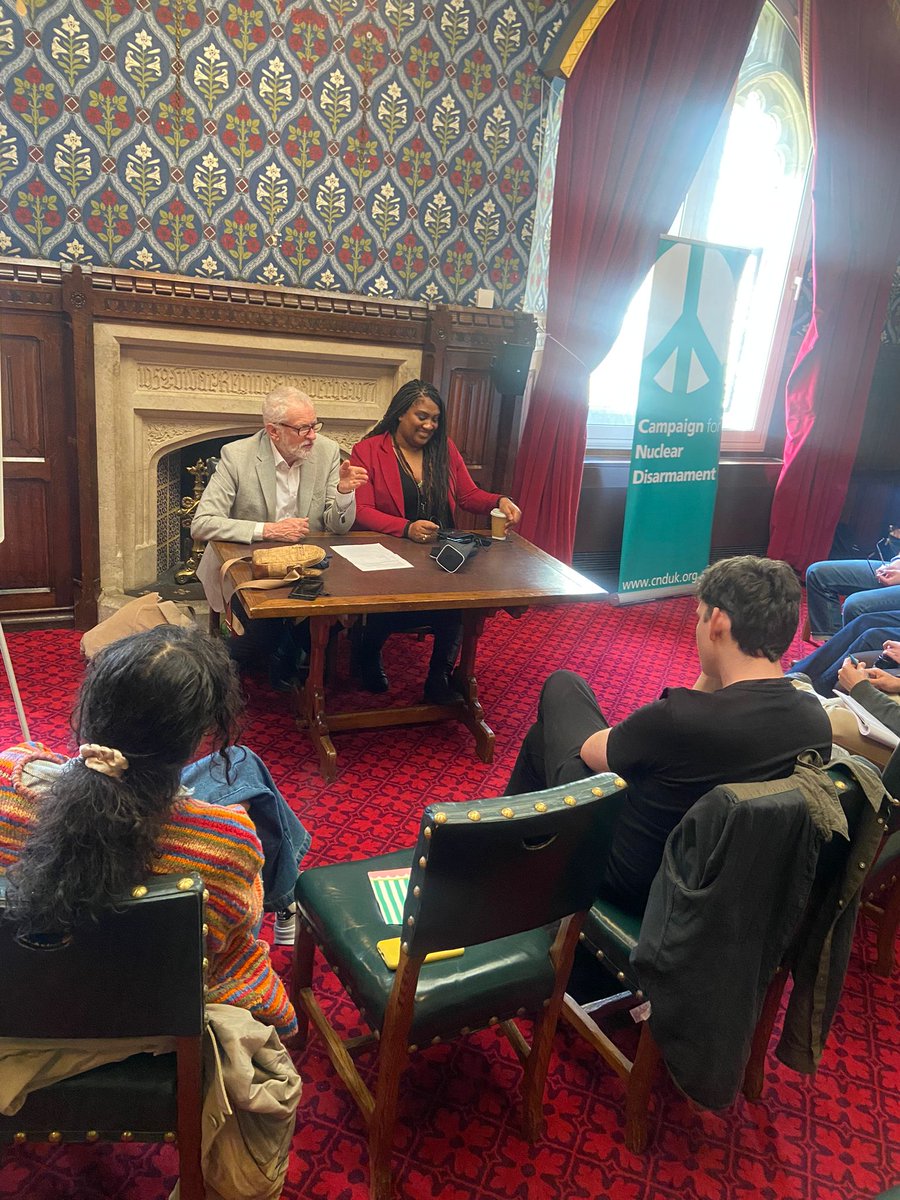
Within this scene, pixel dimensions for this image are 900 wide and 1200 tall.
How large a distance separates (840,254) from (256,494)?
164 inches

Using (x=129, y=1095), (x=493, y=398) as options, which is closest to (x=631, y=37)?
(x=493, y=398)

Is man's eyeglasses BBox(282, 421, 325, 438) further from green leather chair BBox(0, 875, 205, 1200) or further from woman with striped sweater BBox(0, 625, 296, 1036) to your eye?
green leather chair BBox(0, 875, 205, 1200)

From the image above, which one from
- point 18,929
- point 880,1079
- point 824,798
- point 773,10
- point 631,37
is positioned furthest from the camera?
point 773,10

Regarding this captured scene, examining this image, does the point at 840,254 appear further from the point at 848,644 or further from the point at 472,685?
the point at 472,685

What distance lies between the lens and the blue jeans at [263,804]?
5.39ft

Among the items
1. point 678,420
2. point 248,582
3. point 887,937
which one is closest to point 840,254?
point 678,420

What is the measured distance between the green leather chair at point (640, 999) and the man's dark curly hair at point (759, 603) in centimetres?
27

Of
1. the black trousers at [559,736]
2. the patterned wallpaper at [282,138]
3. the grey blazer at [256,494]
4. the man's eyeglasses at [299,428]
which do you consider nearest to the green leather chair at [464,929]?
the black trousers at [559,736]

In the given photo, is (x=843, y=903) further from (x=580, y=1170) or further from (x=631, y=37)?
(x=631, y=37)

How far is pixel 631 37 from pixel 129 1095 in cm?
479

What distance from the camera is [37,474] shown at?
3.58 m

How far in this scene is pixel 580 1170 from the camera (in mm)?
1622

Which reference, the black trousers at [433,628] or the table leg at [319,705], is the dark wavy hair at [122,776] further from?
the black trousers at [433,628]

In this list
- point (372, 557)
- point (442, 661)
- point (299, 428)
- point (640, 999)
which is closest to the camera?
point (640, 999)
